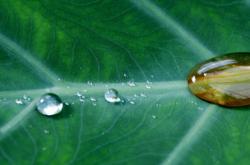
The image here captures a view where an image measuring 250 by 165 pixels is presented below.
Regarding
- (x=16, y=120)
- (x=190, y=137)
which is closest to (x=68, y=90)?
(x=16, y=120)

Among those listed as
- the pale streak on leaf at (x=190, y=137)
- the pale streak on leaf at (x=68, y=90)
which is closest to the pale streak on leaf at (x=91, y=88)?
the pale streak on leaf at (x=68, y=90)

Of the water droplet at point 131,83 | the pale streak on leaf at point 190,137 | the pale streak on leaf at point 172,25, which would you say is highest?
the pale streak on leaf at point 172,25

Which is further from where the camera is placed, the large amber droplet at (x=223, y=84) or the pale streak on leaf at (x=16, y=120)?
the large amber droplet at (x=223, y=84)

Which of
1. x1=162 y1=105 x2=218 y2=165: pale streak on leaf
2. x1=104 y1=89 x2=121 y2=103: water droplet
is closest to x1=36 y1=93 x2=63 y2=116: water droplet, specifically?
x1=104 y1=89 x2=121 y2=103: water droplet

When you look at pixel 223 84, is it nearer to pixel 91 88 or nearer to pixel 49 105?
pixel 91 88

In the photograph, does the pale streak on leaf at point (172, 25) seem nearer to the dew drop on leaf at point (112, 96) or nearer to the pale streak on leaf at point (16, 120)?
the dew drop on leaf at point (112, 96)

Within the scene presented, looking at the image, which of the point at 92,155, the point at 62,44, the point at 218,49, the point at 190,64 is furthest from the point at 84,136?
the point at 218,49
